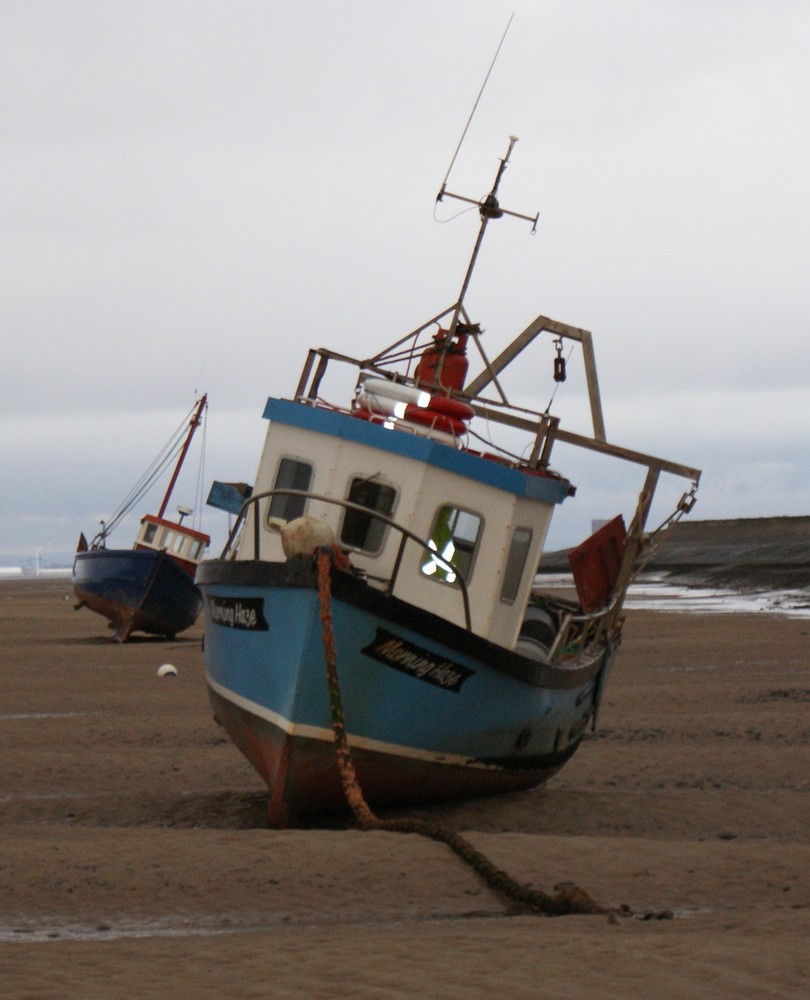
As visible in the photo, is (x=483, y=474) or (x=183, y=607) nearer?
(x=483, y=474)

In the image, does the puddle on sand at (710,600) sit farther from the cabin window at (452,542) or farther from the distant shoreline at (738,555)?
the cabin window at (452,542)

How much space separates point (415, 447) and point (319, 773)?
2393 mm

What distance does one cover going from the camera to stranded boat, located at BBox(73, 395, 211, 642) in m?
30.3

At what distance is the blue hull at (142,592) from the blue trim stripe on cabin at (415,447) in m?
19.4

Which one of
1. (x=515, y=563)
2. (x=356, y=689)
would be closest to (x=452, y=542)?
(x=515, y=563)

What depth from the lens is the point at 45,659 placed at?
24906 mm

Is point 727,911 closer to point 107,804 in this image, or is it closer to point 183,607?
point 107,804

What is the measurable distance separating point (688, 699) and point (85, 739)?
7.55 metres

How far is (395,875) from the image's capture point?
8344mm

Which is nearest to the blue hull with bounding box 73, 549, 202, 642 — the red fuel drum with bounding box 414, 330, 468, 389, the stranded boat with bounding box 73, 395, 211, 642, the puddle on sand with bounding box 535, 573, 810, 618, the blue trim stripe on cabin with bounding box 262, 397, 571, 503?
the stranded boat with bounding box 73, 395, 211, 642

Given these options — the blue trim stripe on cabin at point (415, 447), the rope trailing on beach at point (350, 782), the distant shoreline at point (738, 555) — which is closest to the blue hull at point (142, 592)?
the blue trim stripe on cabin at point (415, 447)

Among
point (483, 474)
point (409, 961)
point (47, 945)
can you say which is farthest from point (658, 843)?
point (47, 945)

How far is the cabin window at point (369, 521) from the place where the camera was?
35.1ft

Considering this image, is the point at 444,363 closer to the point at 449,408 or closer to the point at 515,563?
the point at 449,408
